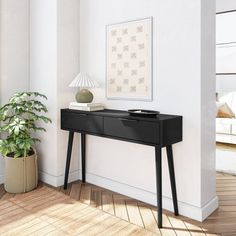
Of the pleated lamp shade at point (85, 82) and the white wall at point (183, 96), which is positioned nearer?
the white wall at point (183, 96)

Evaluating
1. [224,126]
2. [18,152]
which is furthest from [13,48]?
[224,126]

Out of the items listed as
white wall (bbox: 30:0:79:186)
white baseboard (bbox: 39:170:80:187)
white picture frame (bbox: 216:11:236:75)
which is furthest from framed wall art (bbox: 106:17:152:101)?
white picture frame (bbox: 216:11:236:75)

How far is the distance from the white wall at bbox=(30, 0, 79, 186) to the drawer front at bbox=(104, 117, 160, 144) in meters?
0.81

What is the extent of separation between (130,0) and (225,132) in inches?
120

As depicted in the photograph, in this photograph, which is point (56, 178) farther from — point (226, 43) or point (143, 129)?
point (226, 43)

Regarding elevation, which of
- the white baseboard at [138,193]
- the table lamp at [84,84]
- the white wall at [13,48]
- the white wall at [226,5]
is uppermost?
the white wall at [226,5]

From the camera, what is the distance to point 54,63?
117 inches

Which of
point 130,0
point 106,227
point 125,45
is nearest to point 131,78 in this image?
point 125,45

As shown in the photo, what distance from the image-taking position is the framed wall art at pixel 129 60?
8.32 feet

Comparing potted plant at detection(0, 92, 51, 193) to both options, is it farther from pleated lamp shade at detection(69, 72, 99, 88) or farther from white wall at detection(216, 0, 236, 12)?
white wall at detection(216, 0, 236, 12)

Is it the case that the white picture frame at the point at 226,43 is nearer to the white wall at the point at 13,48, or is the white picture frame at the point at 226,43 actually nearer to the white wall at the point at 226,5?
the white wall at the point at 226,5

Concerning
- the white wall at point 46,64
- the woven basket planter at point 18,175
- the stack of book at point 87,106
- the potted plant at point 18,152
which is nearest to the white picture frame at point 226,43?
the stack of book at point 87,106

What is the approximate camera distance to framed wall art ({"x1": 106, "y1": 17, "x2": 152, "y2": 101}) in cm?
254

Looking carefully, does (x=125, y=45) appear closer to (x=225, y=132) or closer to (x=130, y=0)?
(x=130, y=0)
